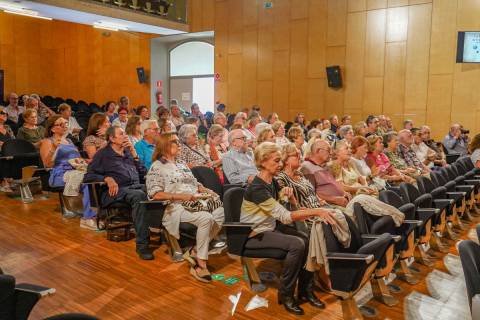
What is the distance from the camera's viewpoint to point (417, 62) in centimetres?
921

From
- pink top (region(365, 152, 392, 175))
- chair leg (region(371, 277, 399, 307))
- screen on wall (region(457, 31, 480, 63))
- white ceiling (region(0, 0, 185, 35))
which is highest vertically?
white ceiling (region(0, 0, 185, 35))

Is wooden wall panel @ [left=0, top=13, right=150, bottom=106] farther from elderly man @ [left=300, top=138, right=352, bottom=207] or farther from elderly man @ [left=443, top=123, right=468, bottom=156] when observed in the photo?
elderly man @ [left=300, top=138, right=352, bottom=207]

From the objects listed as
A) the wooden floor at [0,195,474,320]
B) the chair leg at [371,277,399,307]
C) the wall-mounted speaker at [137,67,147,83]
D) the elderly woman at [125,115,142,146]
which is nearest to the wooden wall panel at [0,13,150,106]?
the wall-mounted speaker at [137,67,147,83]

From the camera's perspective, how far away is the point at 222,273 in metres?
3.48

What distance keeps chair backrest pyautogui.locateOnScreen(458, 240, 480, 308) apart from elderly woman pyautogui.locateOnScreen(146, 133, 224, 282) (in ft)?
6.20

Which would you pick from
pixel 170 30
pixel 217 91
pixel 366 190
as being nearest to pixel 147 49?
pixel 170 30

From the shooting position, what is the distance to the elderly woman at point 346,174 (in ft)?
13.1

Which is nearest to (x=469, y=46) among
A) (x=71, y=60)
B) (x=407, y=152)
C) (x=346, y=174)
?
(x=407, y=152)

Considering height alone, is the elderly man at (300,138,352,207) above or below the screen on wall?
below

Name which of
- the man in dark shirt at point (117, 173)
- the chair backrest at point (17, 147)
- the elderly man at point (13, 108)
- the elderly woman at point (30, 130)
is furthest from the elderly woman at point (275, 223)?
the elderly man at point (13, 108)

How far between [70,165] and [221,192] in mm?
1901

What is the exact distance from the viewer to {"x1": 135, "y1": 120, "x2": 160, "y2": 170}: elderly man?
15.4 ft

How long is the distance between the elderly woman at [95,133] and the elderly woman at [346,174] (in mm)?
2642

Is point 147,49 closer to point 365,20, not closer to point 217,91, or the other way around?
point 217,91
